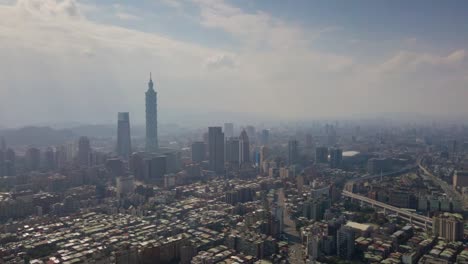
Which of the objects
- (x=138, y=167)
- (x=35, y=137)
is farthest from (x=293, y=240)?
(x=35, y=137)

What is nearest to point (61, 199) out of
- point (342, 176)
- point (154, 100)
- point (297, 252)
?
point (297, 252)

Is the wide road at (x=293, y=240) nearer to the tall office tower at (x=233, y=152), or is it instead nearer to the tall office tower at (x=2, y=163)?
the tall office tower at (x=233, y=152)

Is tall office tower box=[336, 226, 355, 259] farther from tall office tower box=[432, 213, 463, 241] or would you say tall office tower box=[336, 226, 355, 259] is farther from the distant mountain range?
the distant mountain range

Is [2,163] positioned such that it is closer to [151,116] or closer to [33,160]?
[33,160]

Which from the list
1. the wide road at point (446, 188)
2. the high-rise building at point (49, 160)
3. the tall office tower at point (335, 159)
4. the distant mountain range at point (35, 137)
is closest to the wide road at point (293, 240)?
the wide road at point (446, 188)

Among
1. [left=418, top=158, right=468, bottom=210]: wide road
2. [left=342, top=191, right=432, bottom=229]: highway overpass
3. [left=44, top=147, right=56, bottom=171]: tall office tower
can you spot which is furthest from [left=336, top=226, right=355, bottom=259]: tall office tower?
[left=44, top=147, right=56, bottom=171]: tall office tower
